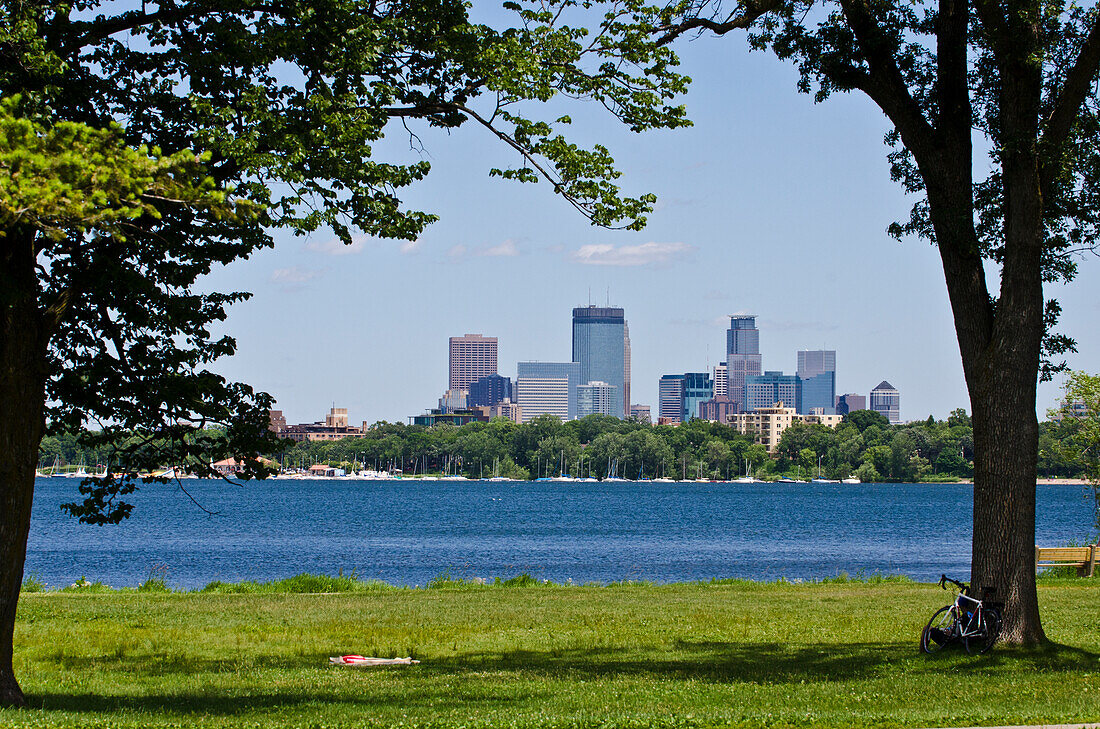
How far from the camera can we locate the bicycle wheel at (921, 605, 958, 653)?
1407 cm

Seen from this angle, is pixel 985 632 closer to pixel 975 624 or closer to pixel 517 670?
pixel 975 624

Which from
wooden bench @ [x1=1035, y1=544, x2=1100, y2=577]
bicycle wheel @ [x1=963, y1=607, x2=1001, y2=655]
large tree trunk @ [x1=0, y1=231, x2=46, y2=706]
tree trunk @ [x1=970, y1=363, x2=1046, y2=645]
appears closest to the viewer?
large tree trunk @ [x1=0, y1=231, x2=46, y2=706]

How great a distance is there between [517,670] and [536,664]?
1.89 feet

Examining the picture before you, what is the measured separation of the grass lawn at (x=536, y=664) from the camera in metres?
10.5

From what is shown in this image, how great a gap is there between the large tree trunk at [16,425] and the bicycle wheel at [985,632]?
1082 centimetres

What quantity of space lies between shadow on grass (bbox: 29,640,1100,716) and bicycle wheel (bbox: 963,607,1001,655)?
18 cm

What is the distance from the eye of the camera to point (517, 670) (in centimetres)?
1407

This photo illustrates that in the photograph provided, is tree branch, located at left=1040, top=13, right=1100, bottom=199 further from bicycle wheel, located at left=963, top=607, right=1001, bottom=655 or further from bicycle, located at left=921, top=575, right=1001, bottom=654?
bicycle wheel, located at left=963, top=607, right=1001, bottom=655

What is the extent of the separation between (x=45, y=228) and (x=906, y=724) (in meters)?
8.16

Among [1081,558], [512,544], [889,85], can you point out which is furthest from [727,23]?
[512,544]

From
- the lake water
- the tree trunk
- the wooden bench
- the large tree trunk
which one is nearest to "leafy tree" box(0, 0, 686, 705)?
the large tree trunk

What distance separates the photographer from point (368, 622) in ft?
63.7

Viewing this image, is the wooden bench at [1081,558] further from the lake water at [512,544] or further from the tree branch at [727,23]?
the tree branch at [727,23]

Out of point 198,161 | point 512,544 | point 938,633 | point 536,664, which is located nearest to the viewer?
point 198,161
